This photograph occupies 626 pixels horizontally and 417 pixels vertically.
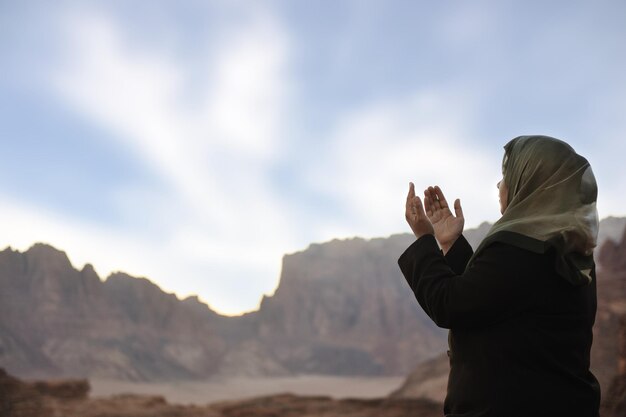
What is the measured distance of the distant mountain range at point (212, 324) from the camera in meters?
59.9

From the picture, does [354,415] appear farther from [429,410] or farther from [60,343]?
[60,343]

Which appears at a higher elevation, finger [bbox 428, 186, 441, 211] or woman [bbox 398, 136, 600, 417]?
finger [bbox 428, 186, 441, 211]

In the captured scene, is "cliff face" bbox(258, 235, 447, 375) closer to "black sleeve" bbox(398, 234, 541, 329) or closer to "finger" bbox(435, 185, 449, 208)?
"finger" bbox(435, 185, 449, 208)

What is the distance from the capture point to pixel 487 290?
1.24m

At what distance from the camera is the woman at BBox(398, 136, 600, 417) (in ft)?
4.06

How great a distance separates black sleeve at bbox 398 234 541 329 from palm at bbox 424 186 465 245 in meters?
0.30

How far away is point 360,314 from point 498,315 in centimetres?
7930

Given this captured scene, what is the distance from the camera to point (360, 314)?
79062 millimetres

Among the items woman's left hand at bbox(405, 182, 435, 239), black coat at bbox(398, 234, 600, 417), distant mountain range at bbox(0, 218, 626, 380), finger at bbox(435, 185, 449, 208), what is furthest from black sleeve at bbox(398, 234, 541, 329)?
distant mountain range at bbox(0, 218, 626, 380)

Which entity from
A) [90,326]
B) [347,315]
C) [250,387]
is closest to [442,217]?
[250,387]

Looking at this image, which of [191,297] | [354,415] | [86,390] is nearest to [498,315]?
[354,415]

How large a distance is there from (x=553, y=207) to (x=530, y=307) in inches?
9.8

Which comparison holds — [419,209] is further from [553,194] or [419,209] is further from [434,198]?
[553,194]

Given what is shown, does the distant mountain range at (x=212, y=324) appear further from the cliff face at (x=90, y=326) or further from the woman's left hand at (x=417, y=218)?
the woman's left hand at (x=417, y=218)
